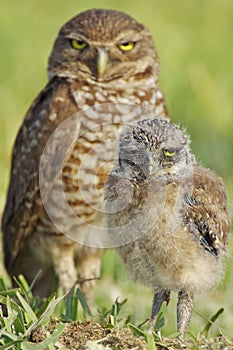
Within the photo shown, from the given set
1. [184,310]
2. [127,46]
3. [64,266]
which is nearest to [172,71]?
[127,46]

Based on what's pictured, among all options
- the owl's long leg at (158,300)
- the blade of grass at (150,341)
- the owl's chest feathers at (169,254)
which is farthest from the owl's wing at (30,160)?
the blade of grass at (150,341)

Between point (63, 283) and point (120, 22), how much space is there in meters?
2.05

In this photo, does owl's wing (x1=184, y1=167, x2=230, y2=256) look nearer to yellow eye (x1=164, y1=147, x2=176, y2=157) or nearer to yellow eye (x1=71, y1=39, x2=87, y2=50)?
yellow eye (x1=164, y1=147, x2=176, y2=157)

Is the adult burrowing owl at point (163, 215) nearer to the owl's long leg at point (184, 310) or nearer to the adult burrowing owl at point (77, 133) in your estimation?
the owl's long leg at point (184, 310)

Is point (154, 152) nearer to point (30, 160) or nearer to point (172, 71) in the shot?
point (30, 160)

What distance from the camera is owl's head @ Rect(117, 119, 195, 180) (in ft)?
16.2

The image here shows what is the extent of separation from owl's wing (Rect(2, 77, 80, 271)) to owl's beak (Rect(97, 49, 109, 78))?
272 millimetres

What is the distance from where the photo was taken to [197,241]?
507cm

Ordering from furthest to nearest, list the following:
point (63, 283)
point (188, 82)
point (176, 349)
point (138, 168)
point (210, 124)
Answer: point (188, 82), point (210, 124), point (63, 283), point (138, 168), point (176, 349)

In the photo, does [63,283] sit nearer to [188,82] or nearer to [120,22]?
[120,22]

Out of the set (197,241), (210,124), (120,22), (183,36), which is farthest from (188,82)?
(197,241)

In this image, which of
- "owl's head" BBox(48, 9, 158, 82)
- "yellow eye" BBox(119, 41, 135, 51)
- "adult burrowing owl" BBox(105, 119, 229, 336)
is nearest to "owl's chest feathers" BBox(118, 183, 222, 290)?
"adult burrowing owl" BBox(105, 119, 229, 336)

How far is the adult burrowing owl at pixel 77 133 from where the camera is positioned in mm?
6883

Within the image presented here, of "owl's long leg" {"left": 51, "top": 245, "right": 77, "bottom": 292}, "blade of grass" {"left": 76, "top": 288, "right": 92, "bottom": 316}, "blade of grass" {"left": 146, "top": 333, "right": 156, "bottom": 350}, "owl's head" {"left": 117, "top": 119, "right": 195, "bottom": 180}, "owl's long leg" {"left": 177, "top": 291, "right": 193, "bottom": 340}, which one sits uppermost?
"owl's head" {"left": 117, "top": 119, "right": 195, "bottom": 180}
